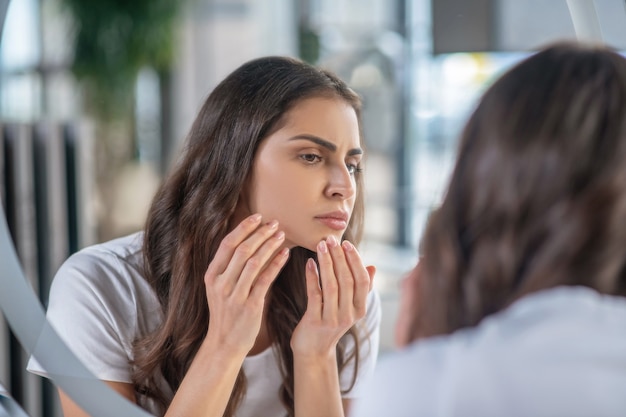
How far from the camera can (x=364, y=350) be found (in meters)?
1.22

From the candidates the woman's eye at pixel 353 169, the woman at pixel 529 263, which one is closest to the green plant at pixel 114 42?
the woman's eye at pixel 353 169

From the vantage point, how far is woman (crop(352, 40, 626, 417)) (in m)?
0.55

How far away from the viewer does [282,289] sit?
1.20 m

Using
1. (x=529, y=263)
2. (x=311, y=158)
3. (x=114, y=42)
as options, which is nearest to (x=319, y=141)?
(x=311, y=158)

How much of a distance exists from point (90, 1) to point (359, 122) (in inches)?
144

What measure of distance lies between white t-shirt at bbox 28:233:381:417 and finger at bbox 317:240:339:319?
17 cm

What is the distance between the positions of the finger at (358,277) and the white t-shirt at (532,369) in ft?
1.35

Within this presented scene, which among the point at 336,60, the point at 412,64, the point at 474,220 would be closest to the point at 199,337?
the point at 474,220

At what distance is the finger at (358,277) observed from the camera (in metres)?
1.00

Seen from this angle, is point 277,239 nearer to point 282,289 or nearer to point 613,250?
point 282,289

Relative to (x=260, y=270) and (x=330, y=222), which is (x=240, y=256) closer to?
(x=260, y=270)

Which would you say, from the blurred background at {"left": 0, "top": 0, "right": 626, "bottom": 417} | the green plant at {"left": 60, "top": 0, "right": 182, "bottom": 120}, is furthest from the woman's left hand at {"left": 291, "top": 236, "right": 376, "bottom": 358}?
the green plant at {"left": 60, "top": 0, "right": 182, "bottom": 120}

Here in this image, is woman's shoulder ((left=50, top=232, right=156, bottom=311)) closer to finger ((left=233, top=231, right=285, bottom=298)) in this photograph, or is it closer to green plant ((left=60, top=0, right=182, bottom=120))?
finger ((left=233, top=231, right=285, bottom=298))

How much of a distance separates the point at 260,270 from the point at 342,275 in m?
0.12
